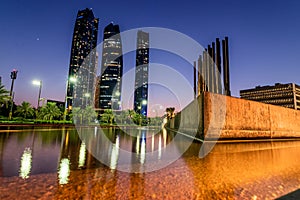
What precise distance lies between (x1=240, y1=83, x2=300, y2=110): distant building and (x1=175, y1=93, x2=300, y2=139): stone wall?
117156 mm

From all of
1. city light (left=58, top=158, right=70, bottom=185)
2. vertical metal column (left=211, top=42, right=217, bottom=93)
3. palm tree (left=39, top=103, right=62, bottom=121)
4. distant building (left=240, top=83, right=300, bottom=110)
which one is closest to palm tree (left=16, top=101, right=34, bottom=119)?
palm tree (left=39, top=103, right=62, bottom=121)

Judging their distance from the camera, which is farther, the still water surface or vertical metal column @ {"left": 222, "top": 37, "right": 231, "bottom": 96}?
vertical metal column @ {"left": 222, "top": 37, "right": 231, "bottom": 96}

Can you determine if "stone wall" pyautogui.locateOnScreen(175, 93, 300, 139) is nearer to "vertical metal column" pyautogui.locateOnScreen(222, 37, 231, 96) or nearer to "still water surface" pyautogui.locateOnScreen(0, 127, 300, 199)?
"vertical metal column" pyautogui.locateOnScreen(222, 37, 231, 96)

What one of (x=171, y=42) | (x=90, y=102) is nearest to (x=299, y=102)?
(x=171, y=42)

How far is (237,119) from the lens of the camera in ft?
35.9

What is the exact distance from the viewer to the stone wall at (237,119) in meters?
10.2

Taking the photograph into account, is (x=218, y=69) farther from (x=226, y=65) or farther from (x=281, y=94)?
(x=281, y=94)

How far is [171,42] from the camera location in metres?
17.4

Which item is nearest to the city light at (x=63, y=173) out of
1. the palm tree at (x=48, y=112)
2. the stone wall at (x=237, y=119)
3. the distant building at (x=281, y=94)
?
the stone wall at (x=237, y=119)

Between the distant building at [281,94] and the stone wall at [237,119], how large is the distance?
117156 millimetres

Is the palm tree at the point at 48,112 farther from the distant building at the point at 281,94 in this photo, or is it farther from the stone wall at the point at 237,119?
the distant building at the point at 281,94

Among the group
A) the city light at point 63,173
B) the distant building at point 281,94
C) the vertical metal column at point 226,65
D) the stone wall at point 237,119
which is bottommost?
the city light at point 63,173

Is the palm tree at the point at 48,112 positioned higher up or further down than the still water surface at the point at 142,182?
higher up

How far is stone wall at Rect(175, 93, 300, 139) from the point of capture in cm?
1025
